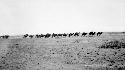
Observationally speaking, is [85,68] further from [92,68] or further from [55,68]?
[55,68]

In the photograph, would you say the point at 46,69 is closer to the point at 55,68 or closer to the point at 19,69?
the point at 55,68

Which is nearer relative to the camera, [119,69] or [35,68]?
[119,69]

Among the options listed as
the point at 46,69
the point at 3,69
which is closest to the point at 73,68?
the point at 46,69

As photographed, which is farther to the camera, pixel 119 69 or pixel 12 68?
pixel 12 68

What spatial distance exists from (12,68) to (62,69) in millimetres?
3687

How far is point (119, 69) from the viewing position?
12602 millimetres

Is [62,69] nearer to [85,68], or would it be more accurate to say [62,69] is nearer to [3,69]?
[85,68]

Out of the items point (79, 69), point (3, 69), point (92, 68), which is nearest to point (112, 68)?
point (92, 68)

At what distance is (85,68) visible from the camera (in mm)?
13273

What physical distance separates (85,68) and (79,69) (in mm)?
552

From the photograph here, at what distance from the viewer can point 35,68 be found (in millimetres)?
13523

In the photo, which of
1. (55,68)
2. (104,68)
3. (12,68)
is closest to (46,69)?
(55,68)

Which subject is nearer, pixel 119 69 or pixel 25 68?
pixel 119 69

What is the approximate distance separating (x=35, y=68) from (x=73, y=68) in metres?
2.71
